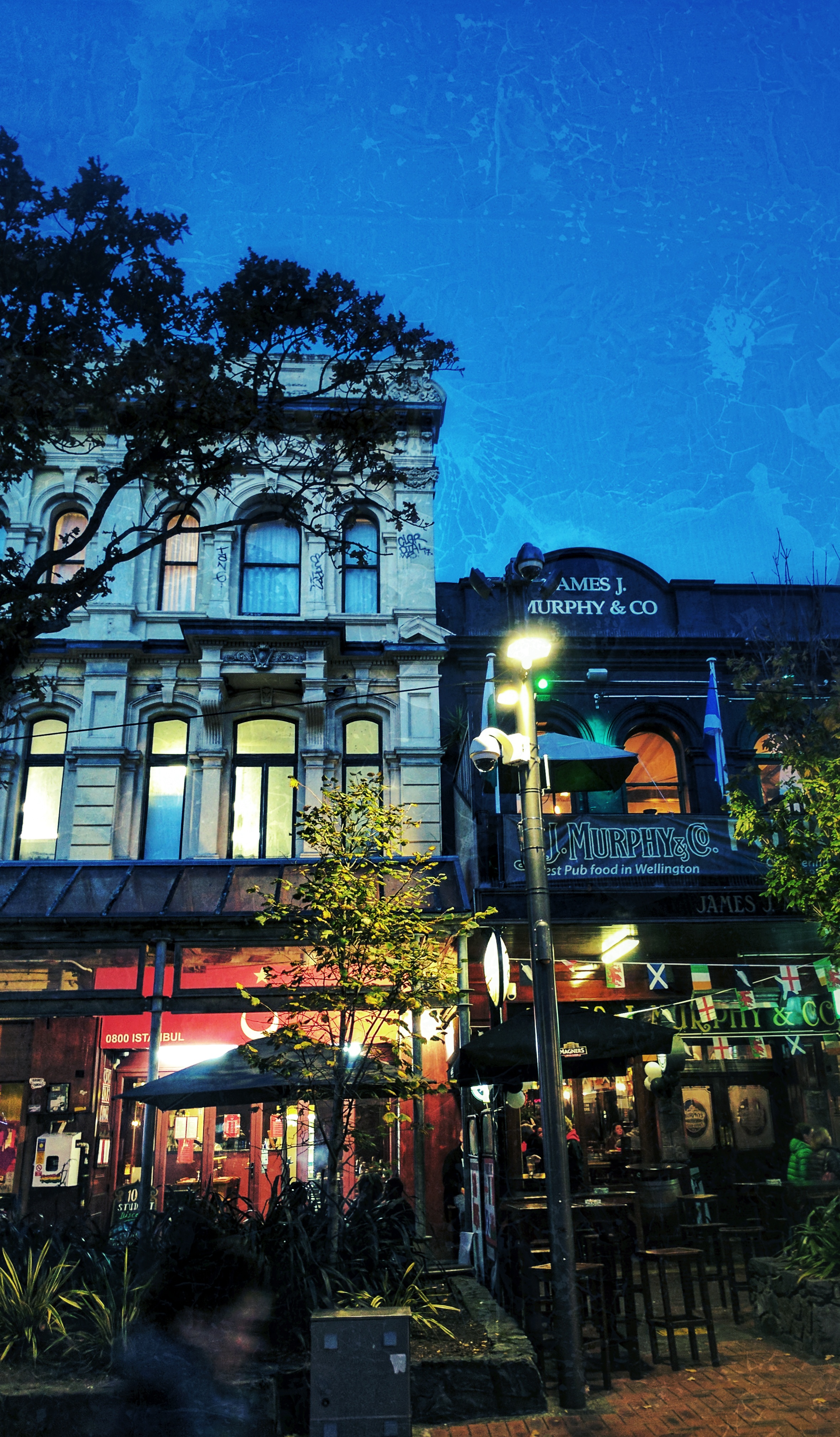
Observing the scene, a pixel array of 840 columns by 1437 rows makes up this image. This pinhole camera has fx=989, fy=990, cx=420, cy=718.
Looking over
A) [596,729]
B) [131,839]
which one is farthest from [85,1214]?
[596,729]

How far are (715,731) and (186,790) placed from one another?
344 inches

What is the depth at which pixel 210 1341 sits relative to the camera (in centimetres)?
698

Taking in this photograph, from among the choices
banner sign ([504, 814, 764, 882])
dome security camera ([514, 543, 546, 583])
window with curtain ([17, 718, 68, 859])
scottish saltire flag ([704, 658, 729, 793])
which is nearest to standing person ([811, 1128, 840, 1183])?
banner sign ([504, 814, 764, 882])

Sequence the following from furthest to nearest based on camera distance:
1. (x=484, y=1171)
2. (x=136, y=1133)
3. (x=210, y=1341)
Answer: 1. (x=136, y=1133)
2. (x=484, y=1171)
3. (x=210, y=1341)

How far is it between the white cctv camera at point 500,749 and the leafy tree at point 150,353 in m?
2.63

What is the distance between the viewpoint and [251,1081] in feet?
27.9

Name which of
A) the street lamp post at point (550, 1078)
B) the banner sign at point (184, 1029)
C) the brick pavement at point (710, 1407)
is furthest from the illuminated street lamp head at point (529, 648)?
the banner sign at point (184, 1029)

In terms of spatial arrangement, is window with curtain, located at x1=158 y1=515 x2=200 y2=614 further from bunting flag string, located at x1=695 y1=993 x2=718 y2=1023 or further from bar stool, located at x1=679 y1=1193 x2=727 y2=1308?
bar stool, located at x1=679 y1=1193 x2=727 y2=1308

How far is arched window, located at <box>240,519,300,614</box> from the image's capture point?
1741cm

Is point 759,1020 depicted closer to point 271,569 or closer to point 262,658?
point 262,658

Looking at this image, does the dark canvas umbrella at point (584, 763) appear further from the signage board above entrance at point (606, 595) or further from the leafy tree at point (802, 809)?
the signage board above entrance at point (606, 595)

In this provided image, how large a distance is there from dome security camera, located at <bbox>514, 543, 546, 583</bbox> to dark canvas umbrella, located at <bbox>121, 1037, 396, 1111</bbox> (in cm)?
461

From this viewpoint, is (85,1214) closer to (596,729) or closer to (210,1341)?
(210,1341)

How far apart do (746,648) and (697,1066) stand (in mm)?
7399
